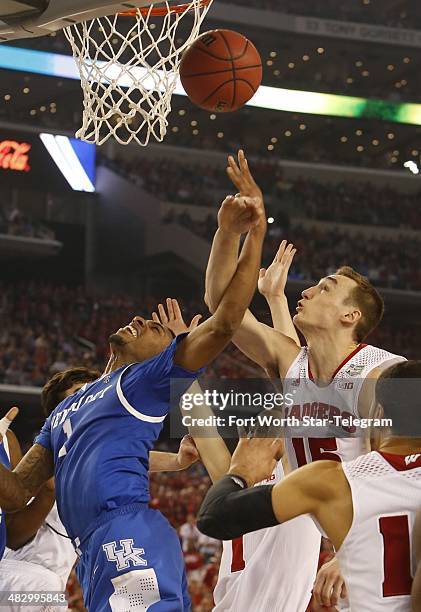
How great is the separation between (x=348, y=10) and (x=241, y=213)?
25199 millimetres

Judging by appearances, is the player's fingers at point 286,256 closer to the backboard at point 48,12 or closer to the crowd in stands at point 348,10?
the backboard at point 48,12

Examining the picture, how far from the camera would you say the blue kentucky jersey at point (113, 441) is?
3238 mm

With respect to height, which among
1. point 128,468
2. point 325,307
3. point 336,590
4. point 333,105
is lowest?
point 336,590

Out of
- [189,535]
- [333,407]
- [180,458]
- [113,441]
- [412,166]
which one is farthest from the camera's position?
[412,166]

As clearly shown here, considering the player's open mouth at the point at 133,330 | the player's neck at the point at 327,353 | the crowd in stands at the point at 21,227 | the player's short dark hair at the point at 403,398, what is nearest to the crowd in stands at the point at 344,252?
the crowd in stands at the point at 21,227

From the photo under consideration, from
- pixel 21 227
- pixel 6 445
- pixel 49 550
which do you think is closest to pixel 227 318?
pixel 6 445

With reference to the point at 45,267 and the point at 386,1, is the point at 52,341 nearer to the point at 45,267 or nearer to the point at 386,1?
the point at 45,267

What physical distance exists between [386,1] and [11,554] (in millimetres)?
26513

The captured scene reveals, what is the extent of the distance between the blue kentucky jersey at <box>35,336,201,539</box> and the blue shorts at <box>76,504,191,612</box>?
74 mm

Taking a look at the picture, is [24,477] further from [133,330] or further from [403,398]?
[403,398]

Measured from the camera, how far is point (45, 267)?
2241 centimetres

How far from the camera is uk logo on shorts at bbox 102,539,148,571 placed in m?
3.09

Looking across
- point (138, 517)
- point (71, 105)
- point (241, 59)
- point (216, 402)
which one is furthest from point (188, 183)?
point (138, 517)

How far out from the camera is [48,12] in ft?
13.2
